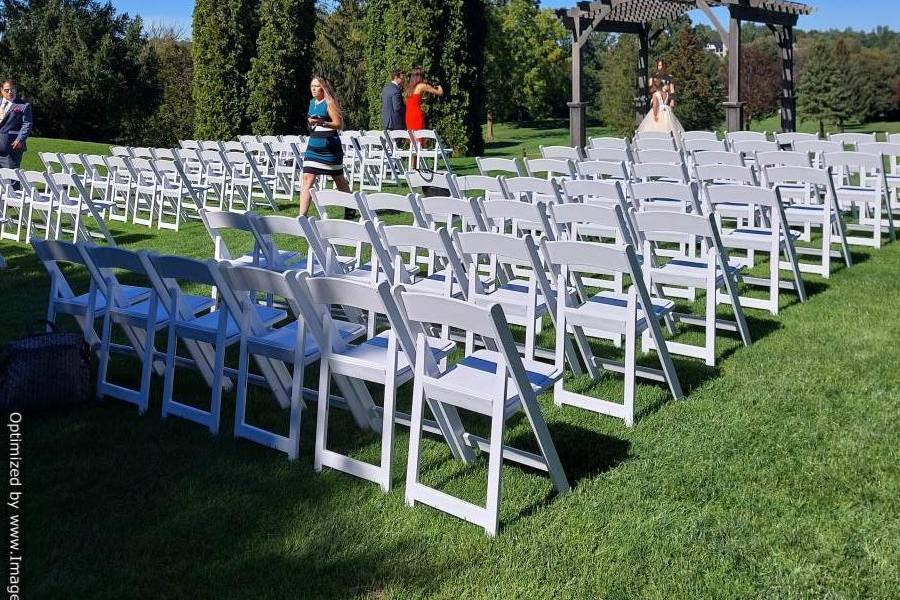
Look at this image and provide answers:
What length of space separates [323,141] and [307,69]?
12.4 m

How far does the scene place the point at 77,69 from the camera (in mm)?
26719

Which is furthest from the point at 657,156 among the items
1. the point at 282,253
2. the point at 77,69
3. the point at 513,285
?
the point at 77,69

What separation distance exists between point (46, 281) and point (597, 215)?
506cm

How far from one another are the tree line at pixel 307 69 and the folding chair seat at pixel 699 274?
15.0 meters

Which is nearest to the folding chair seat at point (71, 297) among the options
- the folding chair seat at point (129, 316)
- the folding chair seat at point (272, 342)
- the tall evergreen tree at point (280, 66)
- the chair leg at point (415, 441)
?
the folding chair seat at point (129, 316)

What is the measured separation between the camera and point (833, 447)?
385 centimetres

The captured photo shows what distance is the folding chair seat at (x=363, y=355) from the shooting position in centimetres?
356

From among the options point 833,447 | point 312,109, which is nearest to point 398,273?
point 833,447

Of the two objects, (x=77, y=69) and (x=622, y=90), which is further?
(x=622, y=90)

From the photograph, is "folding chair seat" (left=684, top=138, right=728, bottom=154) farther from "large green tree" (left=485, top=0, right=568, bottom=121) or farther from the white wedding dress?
"large green tree" (left=485, top=0, right=568, bottom=121)

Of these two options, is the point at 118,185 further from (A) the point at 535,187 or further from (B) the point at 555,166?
(A) the point at 535,187

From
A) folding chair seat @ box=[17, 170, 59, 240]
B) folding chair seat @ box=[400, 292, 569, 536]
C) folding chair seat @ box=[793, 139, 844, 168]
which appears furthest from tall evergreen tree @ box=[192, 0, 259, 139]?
folding chair seat @ box=[400, 292, 569, 536]

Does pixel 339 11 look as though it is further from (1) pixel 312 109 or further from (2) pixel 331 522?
(2) pixel 331 522

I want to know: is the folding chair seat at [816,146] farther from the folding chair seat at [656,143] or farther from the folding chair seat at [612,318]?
the folding chair seat at [612,318]
